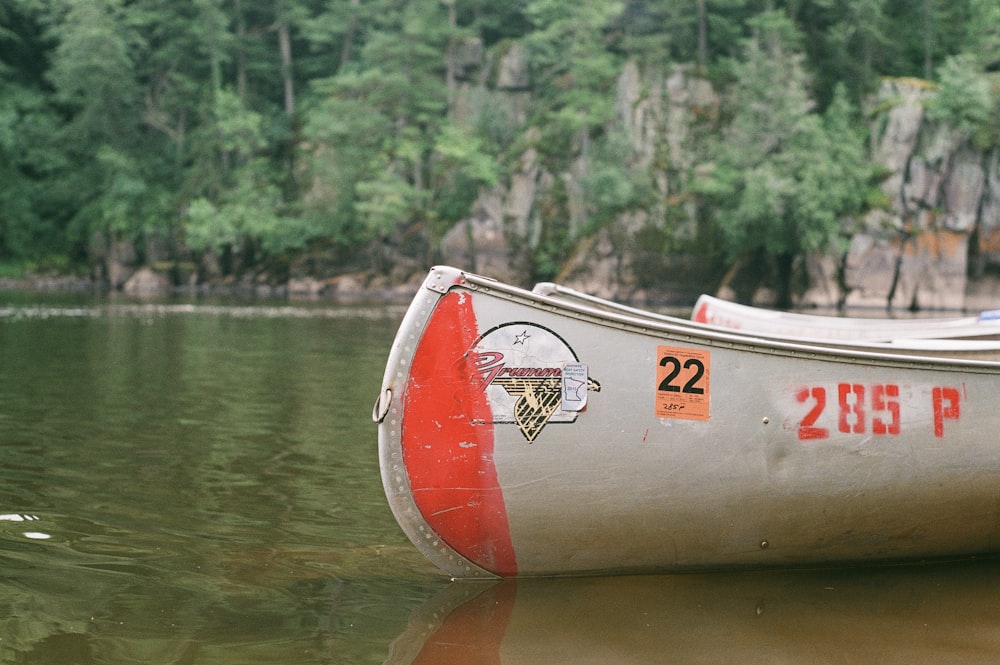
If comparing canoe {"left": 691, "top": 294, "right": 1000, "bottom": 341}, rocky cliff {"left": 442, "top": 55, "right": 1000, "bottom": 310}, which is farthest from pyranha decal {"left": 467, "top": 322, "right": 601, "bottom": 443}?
rocky cliff {"left": 442, "top": 55, "right": 1000, "bottom": 310}

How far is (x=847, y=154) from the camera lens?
32.5 m

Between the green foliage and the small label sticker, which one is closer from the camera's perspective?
the small label sticker

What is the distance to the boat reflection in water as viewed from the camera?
357cm

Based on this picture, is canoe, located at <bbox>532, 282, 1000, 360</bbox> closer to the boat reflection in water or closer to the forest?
the boat reflection in water

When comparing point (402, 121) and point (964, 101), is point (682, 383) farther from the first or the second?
point (402, 121)

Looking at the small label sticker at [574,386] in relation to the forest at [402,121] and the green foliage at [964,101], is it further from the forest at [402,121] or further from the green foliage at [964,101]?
the green foliage at [964,101]

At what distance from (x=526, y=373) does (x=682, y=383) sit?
2.22 ft

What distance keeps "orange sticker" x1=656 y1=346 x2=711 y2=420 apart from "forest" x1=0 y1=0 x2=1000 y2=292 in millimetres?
28993

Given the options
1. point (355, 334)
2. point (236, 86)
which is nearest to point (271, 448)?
point (355, 334)

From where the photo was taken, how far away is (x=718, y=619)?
156 inches

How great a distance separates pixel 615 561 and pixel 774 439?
887mm

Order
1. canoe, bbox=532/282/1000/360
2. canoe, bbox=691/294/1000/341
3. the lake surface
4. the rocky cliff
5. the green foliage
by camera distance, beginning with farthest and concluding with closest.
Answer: the rocky cliff
the green foliage
canoe, bbox=691/294/1000/341
canoe, bbox=532/282/1000/360
the lake surface

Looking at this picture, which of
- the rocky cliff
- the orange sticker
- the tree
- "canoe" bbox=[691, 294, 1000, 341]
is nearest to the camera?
the orange sticker

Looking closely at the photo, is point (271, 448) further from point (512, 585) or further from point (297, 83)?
point (297, 83)
